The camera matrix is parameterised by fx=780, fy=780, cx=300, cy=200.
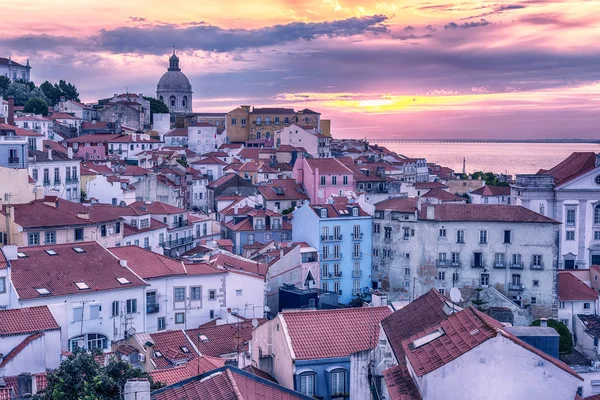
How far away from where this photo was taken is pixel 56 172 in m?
54.0

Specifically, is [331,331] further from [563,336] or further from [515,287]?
[515,287]

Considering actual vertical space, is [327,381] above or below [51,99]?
below

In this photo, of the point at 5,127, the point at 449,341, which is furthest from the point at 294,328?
the point at 5,127

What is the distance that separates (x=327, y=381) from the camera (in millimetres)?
19594

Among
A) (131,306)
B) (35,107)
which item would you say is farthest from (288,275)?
(35,107)

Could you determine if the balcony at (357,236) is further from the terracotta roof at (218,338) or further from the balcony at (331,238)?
the terracotta roof at (218,338)

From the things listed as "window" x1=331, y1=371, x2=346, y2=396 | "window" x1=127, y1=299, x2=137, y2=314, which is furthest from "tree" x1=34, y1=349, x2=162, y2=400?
"window" x1=127, y1=299, x2=137, y2=314

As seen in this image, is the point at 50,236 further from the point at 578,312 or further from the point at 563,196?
the point at 563,196

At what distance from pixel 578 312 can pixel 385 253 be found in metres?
12.0

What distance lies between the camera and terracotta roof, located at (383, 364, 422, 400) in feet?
52.8

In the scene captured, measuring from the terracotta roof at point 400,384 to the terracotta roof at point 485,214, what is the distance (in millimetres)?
29841

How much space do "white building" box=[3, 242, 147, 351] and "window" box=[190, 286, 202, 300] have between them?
3781mm

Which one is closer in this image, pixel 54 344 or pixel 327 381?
pixel 327 381

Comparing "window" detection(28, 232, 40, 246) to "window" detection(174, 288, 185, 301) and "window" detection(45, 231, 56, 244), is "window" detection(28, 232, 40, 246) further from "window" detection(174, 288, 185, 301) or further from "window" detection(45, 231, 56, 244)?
"window" detection(174, 288, 185, 301)
